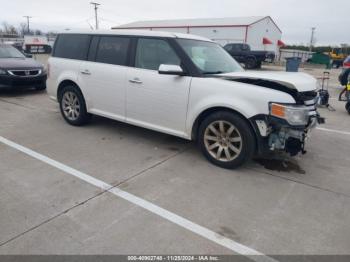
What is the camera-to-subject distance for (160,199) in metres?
3.29

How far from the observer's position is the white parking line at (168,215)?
2.52m

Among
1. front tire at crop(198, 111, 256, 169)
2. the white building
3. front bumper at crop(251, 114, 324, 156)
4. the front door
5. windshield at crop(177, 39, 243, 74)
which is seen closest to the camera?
front bumper at crop(251, 114, 324, 156)

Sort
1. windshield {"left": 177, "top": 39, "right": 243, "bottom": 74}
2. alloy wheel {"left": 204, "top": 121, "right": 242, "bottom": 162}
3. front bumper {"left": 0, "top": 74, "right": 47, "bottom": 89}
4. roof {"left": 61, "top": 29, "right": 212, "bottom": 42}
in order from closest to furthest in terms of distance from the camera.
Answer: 1. alloy wheel {"left": 204, "top": 121, "right": 242, "bottom": 162}
2. windshield {"left": 177, "top": 39, "right": 243, "bottom": 74}
3. roof {"left": 61, "top": 29, "right": 212, "bottom": 42}
4. front bumper {"left": 0, "top": 74, "right": 47, "bottom": 89}

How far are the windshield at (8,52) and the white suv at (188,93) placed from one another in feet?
16.2

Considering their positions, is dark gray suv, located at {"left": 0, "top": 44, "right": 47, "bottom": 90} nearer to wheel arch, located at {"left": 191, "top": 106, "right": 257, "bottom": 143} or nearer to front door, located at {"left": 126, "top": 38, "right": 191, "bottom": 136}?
front door, located at {"left": 126, "top": 38, "right": 191, "bottom": 136}

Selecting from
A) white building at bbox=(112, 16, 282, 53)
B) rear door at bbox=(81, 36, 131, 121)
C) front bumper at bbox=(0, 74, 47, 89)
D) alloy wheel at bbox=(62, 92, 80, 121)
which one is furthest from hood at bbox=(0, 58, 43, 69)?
white building at bbox=(112, 16, 282, 53)

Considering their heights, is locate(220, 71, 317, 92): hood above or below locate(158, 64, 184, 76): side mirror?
below

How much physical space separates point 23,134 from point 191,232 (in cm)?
400

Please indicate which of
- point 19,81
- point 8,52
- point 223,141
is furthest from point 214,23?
point 223,141

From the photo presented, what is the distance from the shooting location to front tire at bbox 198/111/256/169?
3.86 meters

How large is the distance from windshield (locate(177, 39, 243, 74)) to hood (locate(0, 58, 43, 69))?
6.26 m

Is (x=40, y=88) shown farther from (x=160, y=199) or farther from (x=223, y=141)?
(x=160, y=199)

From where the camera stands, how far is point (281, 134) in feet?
12.5

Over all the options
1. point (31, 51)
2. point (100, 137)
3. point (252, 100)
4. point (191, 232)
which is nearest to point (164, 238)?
point (191, 232)
